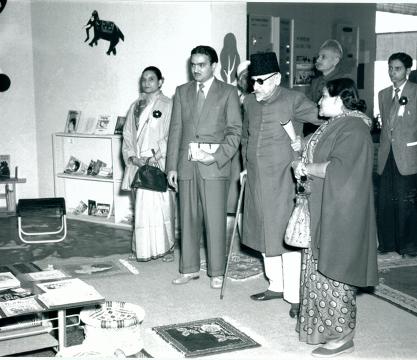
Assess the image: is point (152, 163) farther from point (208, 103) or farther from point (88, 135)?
point (88, 135)

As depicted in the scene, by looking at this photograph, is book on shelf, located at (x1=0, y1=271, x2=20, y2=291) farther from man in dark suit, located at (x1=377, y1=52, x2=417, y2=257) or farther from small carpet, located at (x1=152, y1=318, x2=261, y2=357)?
man in dark suit, located at (x1=377, y1=52, x2=417, y2=257)

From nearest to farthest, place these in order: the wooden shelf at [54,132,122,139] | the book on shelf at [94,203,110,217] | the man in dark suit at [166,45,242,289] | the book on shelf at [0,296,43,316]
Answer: the book on shelf at [0,296,43,316] → the man in dark suit at [166,45,242,289] → the wooden shelf at [54,132,122,139] → the book on shelf at [94,203,110,217]

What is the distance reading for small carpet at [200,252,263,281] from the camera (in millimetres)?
4398

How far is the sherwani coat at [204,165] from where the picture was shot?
4.02 m

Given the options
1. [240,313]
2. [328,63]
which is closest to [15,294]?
[240,313]

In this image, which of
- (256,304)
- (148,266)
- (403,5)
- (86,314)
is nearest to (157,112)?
(148,266)

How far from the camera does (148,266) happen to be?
471 centimetres

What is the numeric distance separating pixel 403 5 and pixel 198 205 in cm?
538

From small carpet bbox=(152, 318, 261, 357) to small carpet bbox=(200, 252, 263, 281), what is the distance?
948mm

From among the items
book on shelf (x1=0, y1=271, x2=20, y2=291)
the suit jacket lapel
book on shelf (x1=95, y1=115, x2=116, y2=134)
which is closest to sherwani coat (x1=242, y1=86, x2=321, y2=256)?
the suit jacket lapel

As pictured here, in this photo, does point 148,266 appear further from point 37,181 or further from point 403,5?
point 403,5

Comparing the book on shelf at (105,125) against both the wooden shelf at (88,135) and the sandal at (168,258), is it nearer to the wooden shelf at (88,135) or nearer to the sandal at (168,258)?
the wooden shelf at (88,135)

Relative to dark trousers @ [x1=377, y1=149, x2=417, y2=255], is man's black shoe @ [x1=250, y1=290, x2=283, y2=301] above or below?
below

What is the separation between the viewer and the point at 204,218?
4125mm
